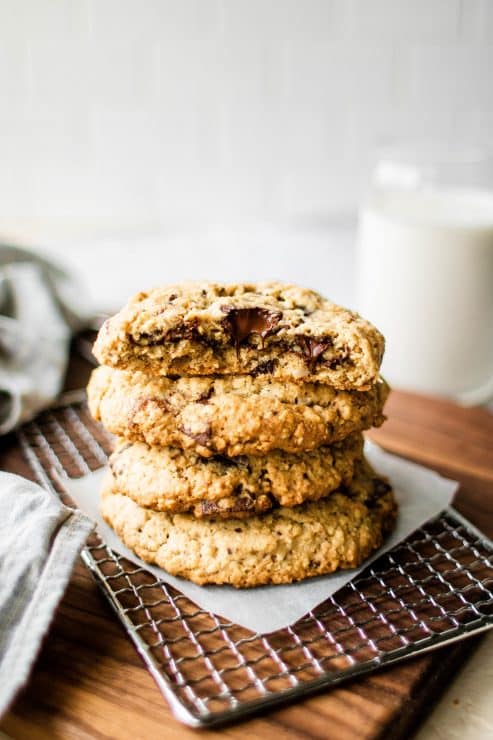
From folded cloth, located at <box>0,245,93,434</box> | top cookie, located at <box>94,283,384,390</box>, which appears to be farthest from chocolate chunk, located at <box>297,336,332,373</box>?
folded cloth, located at <box>0,245,93,434</box>

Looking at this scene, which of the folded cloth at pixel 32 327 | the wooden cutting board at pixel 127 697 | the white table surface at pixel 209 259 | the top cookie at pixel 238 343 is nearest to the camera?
the wooden cutting board at pixel 127 697

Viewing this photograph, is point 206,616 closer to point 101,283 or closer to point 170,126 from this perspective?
point 101,283

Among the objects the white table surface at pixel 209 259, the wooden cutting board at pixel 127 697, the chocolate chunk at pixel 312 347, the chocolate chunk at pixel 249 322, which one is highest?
the chocolate chunk at pixel 249 322

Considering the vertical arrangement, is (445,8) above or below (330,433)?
above

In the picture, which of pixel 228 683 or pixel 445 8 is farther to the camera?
pixel 445 8

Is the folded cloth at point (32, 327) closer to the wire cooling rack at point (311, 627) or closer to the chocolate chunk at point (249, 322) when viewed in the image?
the wire cooling rack at point (311, 627)

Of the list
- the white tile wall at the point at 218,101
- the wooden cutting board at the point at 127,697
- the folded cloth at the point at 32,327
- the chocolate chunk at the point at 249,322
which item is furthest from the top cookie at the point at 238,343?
the white tile wall at the point at 218,101

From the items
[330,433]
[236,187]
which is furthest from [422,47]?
[330,433]

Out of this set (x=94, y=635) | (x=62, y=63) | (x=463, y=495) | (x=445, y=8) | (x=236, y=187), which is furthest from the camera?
(x=236, y=187)

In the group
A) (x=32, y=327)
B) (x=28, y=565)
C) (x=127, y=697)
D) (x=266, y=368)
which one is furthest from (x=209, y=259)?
(x=127, y=697)
